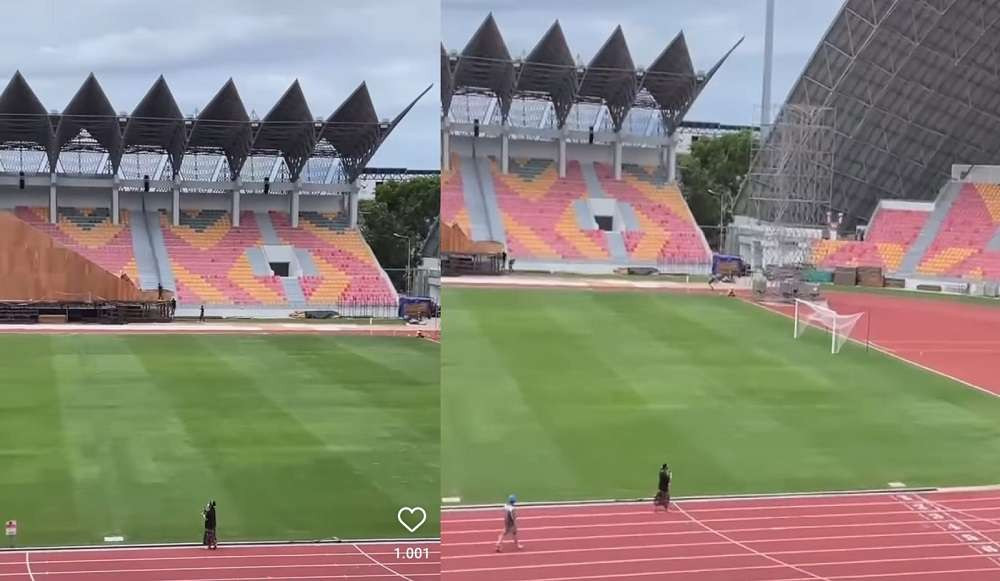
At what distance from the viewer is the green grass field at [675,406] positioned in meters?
5.74

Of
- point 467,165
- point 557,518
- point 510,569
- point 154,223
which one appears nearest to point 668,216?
point 467,165

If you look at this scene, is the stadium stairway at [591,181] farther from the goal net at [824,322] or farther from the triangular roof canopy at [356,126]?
the triangular roof canopy at [356,126]

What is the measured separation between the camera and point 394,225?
3844 millimetres

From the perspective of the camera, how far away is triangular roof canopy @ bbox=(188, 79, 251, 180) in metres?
3.78

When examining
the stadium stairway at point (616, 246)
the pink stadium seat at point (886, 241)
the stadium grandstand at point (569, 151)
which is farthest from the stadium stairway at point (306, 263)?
the pink stadium seat at point (886, 241)

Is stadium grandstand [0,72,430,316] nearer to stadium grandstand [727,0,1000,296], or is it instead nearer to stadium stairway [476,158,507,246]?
stadium stairway [476,158,507,246]

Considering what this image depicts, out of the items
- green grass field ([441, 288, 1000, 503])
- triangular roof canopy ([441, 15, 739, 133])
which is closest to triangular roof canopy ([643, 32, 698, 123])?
triangular roof canopy ([441, 15, 739, 133])

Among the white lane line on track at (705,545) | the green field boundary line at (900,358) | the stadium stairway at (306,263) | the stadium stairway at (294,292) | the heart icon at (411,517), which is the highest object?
the stadium stairway at (306,263)

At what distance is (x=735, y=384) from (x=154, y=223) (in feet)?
13.8

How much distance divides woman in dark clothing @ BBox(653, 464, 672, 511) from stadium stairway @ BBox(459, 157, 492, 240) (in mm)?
1513

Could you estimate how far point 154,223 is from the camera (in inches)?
168

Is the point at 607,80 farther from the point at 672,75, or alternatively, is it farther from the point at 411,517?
the point at 411,517

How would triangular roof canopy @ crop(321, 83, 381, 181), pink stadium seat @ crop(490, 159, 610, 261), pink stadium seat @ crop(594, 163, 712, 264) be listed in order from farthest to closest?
pink stadium seat @ crop(594, 163, 712, 264) → pink stadium seat @ crop(490, 159, 610, 261) → triangular roof canopy @ crop(321, 83, 381, 181)

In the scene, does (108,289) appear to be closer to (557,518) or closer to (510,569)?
(510,569)
